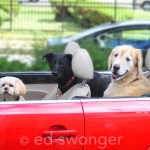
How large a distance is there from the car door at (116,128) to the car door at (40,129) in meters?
0.07

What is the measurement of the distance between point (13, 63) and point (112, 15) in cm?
1323

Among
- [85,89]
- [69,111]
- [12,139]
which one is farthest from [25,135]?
[85,89]

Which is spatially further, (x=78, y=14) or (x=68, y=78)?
(x=78, y=14)

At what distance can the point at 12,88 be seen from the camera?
5297 mm

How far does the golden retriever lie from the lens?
4.96 metres

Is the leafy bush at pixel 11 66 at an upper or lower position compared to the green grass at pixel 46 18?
upper

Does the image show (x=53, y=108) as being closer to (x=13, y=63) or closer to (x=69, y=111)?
(x=69, y=111)

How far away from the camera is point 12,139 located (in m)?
4.08

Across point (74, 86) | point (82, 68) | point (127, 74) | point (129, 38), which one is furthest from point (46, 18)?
point (82, 68)

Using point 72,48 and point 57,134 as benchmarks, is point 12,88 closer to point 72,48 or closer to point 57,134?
point 72,48

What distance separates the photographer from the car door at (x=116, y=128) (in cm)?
415

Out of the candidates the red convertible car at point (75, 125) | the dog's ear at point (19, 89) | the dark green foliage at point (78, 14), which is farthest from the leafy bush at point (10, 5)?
the red convertible car at point (75, 125)

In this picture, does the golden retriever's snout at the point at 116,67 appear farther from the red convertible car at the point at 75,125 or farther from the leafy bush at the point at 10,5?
the leafy bush at the point at 10,5

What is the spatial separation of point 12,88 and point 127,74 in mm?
1097
